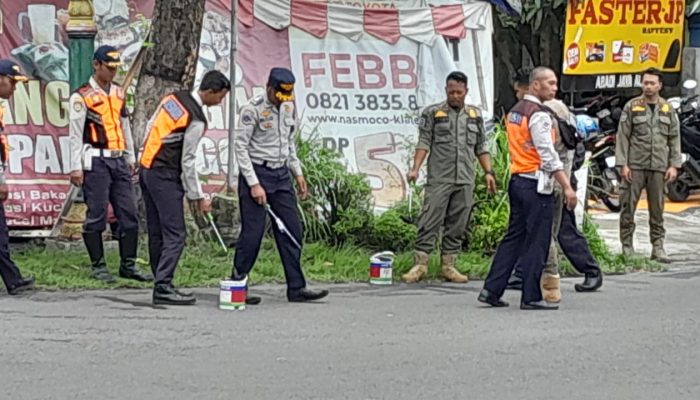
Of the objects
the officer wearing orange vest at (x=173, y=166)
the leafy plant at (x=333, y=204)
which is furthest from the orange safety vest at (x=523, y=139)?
the leafy plant at (x=333, y=204)

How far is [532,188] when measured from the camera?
26.9 feet

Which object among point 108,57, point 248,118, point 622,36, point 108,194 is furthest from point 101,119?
point 622,36

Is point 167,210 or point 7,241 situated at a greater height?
point 167,210

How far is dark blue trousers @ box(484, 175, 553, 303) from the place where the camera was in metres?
8.20

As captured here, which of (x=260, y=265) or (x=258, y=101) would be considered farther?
(x=260, y=265)

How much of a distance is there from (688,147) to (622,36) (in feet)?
7.23

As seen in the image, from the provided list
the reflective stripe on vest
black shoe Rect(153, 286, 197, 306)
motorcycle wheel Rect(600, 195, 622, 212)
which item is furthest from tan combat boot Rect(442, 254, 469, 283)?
motorcycle wheel Rect(600, 195, 622, 212)

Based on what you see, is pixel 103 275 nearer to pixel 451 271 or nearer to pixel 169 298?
pixel 169 298

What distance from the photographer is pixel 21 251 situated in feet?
34.0

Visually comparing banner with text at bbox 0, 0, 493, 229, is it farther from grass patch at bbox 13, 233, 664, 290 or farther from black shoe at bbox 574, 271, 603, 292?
black shoe at bbox 574, 271, 603, 292

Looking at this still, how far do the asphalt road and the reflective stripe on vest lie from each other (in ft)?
3.93

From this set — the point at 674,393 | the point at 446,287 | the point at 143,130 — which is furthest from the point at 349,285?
the point at 674,393

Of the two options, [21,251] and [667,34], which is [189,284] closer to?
[21,251]

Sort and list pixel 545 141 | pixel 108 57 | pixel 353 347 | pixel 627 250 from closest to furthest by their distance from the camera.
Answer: pixel 353 347
pixel 545 141
pixel 108 57
pixel 627 250
